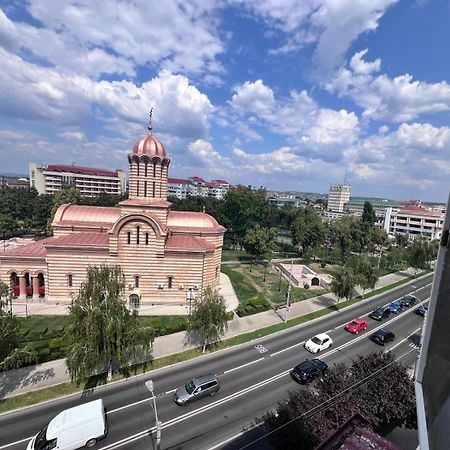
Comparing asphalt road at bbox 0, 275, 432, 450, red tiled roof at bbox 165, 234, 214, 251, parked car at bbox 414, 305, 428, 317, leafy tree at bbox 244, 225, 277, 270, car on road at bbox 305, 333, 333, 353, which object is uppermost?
red tiled roof at bbox 165, 234, 214, 251

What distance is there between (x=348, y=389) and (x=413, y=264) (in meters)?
49.8

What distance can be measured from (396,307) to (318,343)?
58.2 feet

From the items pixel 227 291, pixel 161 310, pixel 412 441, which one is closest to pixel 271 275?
pixel 227 291

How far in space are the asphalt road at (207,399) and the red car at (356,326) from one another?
0.97 meters

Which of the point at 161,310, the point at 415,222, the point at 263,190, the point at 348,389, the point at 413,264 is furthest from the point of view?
the point at 415,222

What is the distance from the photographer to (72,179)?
5108 inches

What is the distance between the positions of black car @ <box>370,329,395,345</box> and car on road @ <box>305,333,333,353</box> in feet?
17.0

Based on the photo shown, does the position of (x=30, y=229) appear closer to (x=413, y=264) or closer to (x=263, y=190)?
(x=263, y=190)

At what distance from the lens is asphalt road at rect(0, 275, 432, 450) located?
1619 centimetres

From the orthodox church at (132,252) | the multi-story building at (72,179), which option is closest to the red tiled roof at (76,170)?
the multi-story building at (72,179)

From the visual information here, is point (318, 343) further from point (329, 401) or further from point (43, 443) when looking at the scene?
point (43, 443)

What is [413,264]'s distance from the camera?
54500mm

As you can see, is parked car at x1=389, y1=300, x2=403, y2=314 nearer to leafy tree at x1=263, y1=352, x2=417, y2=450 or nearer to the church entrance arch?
leafy tree at x1=263, y1=352, x2=417, y2=450

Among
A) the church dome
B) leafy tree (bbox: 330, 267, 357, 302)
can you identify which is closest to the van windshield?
the church dome
